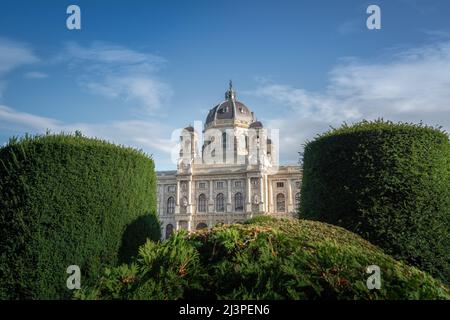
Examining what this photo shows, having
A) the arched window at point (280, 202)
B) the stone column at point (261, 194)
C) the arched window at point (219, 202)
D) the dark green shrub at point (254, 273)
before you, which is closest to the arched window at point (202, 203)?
the arched window at point (219, 202)

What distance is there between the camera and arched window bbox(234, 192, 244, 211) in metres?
63.2

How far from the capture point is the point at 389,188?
352 inches

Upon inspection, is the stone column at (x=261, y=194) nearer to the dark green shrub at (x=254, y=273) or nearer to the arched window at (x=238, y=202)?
the arched window at (x=238, y=202)

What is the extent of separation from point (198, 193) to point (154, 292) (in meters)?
61.1

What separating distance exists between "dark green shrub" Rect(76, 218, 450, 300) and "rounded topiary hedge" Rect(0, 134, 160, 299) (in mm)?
4317

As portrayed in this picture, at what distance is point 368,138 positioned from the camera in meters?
9.82

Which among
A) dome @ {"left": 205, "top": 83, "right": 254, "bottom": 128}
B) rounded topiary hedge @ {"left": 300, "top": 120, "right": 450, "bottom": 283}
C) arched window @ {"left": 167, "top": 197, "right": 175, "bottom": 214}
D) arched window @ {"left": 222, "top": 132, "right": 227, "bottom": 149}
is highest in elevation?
dome @ {"left": 205, "top": 83, "right": 254, "bottom": 128}

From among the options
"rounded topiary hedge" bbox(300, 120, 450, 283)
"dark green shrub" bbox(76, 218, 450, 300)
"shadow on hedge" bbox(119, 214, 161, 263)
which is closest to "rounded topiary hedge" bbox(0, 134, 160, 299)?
"shadow on hedge" bbox(119, 214, 161, 263)

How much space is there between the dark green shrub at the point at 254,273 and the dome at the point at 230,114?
230 feet

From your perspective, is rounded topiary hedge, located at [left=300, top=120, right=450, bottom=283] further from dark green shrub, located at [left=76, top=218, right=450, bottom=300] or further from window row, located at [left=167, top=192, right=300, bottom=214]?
window row, located at [left=167, top=192, right=300, bottom=214]

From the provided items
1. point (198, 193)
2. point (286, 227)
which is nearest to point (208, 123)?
point (198, 193)
